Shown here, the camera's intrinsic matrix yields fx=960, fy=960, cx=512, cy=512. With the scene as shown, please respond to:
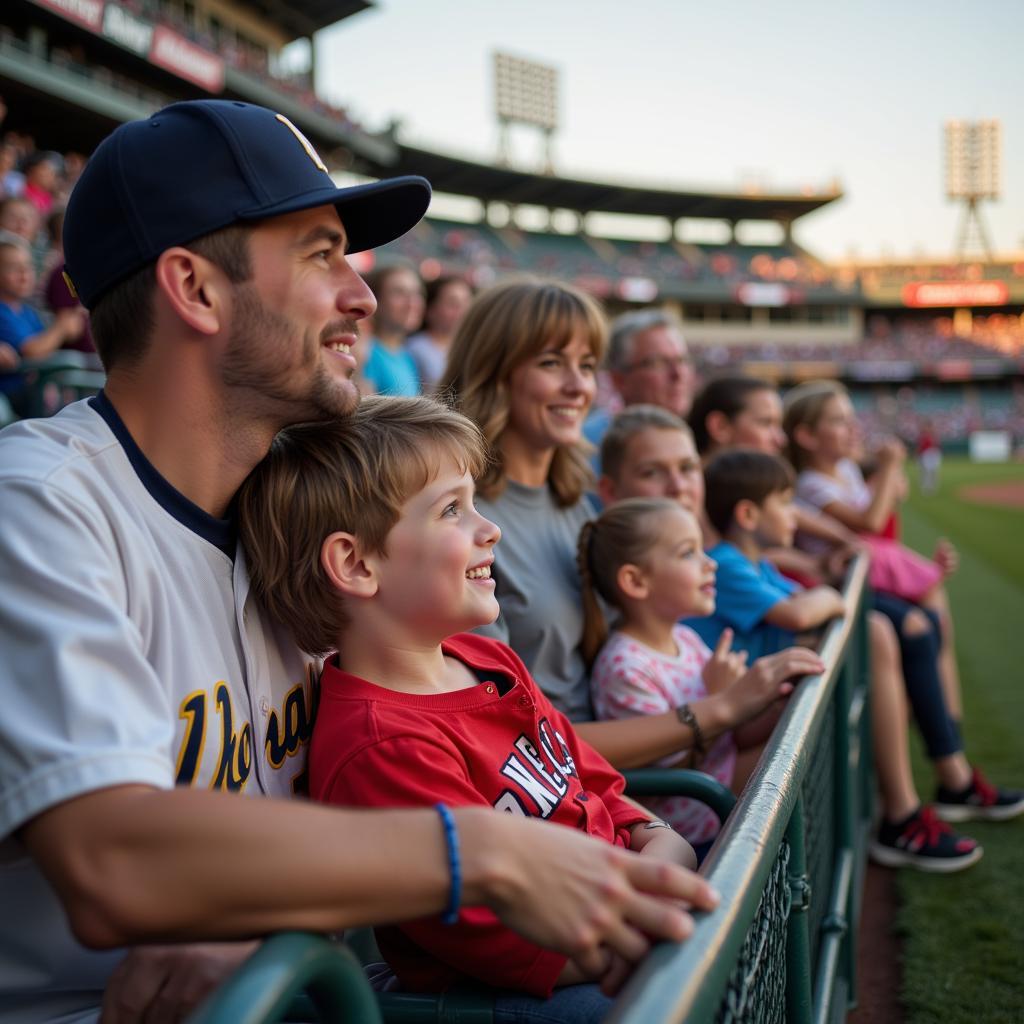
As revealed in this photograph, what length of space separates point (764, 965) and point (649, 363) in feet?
10.4

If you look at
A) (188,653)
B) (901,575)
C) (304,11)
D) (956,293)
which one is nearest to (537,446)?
(188,653)

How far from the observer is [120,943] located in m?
0.97

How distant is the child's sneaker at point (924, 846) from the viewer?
3.68 meters

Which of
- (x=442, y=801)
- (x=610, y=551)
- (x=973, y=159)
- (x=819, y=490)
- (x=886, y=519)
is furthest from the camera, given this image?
(x=973, y=159)

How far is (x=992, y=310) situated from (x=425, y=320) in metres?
58.9

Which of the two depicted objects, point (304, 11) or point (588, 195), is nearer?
point (304, 11)

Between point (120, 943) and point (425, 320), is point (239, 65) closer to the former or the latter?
point (425, 320)

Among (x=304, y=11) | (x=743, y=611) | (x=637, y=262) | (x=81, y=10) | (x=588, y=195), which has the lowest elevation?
(x=743, y=611)

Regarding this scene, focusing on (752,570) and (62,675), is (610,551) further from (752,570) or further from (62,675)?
(62,675)

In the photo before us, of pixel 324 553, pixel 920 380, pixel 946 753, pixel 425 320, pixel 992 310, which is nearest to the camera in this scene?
pixel 324 553

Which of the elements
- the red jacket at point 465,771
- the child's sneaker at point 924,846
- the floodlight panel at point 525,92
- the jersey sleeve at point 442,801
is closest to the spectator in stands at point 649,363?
the child's sneaker at point 924,846

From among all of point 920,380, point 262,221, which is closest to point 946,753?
point 262,221

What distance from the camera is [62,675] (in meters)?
1.01

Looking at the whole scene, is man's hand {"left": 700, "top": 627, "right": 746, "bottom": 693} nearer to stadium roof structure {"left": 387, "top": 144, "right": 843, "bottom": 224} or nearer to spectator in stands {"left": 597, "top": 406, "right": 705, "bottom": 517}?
spectator in stands {"left": 597, "top": 406, "right": 705, "bottom": 517}
